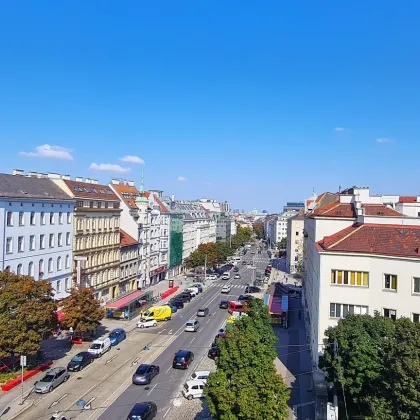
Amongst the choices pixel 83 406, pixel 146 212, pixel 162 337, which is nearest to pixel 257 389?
pixel 83 406

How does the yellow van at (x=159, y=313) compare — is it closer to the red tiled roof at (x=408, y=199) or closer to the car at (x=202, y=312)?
the car at (x=202, y=312)

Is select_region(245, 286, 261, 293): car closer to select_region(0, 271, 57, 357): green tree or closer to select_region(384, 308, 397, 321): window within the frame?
select_region(0, 271, 57, 357): green tree

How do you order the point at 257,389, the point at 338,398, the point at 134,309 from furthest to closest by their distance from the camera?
the point at 134,309
the point at 338,398
the point at 257,389

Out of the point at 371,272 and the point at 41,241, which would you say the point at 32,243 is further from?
the point at 371,272

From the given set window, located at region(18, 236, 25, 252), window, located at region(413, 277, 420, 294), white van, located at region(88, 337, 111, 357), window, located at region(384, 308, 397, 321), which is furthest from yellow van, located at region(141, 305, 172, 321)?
window, located at region(413, 277, 420, 294)

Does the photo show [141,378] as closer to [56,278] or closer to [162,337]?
[162,337]

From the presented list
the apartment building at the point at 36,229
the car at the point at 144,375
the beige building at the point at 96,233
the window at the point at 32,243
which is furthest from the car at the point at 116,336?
the window at the point at 32,243
